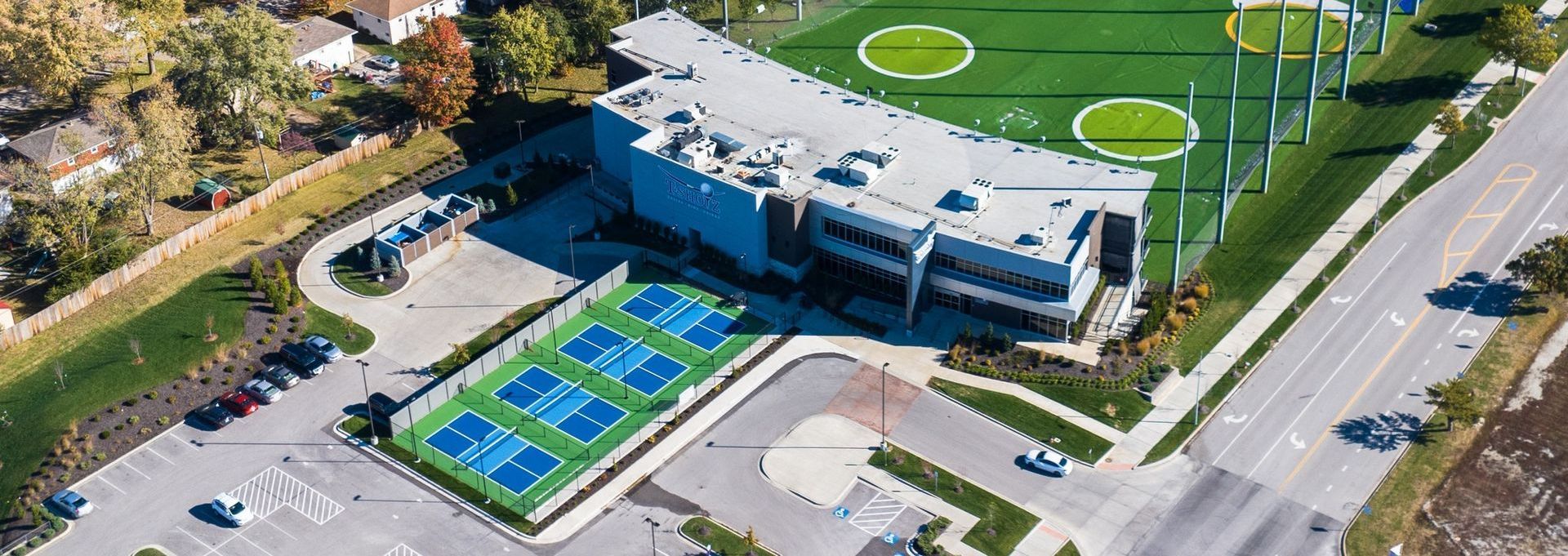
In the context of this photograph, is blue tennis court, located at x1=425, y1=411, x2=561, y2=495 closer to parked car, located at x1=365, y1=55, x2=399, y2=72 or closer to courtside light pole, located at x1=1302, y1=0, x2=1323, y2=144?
parked car, located at x1=365, y1=55, x2=399, y2=72

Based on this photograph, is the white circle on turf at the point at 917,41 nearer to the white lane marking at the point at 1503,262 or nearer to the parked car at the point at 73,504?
the white lane marking at the point at 1503,262

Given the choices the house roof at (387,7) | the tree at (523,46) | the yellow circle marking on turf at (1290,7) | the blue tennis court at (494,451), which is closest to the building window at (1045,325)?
the blue tennis court at (494,451)

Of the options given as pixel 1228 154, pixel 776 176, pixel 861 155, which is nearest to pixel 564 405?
pixel 776 176

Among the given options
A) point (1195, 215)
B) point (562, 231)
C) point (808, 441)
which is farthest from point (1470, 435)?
point (562, 231)

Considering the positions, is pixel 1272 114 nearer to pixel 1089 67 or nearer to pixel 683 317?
pixel 1089 67

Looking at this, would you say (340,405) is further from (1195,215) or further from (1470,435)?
(1470,435)

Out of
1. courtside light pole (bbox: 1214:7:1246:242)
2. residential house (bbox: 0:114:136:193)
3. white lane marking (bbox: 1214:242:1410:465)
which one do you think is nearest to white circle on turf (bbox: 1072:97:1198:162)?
courtside light pole (bbox: 1214:7:1246:242)
